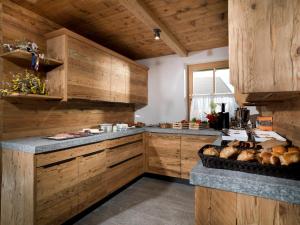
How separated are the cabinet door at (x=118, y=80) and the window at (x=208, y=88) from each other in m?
1.36

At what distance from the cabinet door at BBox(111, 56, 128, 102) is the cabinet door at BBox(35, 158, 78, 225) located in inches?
53.5

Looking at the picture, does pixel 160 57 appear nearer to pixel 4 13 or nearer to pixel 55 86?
pixel 55 86

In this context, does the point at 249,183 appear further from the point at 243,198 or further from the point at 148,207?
the point at 148,207

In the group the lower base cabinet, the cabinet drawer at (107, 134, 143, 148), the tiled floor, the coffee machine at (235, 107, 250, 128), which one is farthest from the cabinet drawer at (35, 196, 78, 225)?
the coffee machine at (235, 107, 250, 128)

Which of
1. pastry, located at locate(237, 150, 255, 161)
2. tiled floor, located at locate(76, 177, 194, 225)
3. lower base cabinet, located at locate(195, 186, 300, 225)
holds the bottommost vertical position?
tiled floor, located at locate(76, 177, 194, 225)

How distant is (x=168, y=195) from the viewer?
2570mm

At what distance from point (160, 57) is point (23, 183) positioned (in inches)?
126

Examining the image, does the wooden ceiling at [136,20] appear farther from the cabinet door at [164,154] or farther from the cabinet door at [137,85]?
the cabinet door at [164,154]

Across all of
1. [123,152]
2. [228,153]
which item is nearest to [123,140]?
[123,152]

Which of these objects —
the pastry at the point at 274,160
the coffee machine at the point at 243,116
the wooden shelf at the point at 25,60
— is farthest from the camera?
the coffee machine at the point at 243,116

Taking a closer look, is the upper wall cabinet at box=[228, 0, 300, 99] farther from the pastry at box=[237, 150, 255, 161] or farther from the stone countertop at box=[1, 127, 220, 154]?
the stone countertop at box=[1, 127, 220, 154]

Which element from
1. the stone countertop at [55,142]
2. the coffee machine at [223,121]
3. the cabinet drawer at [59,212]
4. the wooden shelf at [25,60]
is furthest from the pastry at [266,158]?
the wooden shelf at [25,60]

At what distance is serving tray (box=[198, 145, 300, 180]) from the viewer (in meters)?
0.77

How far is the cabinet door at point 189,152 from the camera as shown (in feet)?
9.20
